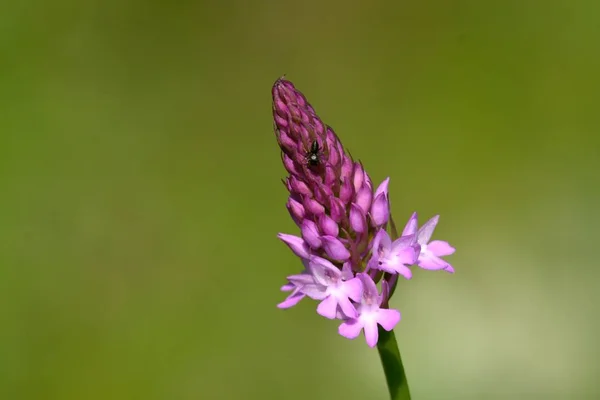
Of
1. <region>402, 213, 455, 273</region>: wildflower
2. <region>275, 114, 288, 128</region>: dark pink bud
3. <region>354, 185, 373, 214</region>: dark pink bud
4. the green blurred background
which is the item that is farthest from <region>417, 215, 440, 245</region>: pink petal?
the green blurred background

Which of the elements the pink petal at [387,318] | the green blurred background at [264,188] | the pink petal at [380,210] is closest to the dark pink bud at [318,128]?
the pink petal at [380,210]

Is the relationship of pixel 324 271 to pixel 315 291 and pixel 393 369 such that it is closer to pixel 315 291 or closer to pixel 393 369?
pixel 315 291

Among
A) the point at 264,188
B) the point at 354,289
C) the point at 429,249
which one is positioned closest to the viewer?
the point at 354,289

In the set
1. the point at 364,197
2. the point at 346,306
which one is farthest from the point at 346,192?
the point at 346,306

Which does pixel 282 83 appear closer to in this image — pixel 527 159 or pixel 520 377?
pixel 520 377

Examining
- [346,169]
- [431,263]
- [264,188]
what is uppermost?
[264,188]

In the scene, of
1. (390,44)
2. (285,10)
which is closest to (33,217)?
(285,10)

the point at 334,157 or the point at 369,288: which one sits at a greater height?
the point at 334,157

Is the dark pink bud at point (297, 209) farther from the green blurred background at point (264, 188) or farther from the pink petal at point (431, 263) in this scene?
the green blurred background at point (264, 188)
